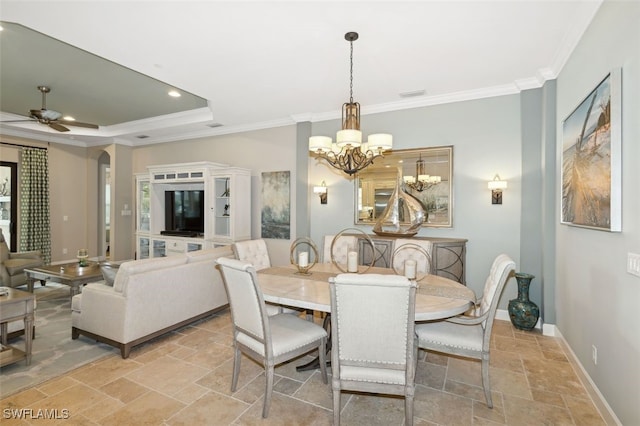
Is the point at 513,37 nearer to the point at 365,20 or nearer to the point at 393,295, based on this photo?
the point at 365,20

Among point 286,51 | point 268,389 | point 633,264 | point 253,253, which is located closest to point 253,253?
point 253,253

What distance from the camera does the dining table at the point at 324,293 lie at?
2.02 m

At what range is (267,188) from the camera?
5.47 meters

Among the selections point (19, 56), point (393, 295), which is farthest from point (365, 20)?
point (19, 56)

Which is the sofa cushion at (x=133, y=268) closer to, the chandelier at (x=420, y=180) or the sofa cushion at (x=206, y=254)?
the sofa cushion at (x=206, y=254)

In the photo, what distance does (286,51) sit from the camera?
2.99 meters

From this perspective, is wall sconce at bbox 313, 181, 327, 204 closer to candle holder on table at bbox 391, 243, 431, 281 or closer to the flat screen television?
candle holder on table at bbox 391, 243, 431, 281

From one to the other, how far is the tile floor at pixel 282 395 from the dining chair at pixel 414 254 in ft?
2.87

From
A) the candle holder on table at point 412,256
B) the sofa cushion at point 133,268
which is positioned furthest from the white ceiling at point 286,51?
the sofa cushion at point 133,268

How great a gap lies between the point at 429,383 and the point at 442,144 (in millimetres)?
2906

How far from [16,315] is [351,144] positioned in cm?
318

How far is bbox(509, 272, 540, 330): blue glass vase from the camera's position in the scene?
11.3 ft

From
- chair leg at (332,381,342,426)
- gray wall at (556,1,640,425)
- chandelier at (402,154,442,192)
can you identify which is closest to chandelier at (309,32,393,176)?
gray wall at (556,1,640,425)

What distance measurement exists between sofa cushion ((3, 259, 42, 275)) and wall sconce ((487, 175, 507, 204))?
6611mm
